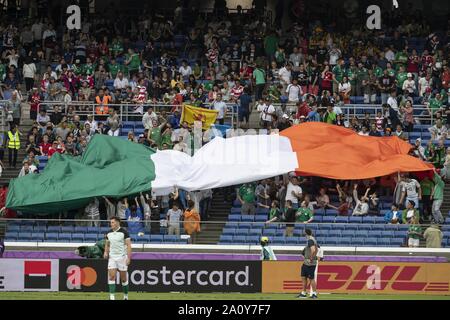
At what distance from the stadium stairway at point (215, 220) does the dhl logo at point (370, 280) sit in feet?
9.64

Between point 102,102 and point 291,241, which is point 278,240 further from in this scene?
point 102,102

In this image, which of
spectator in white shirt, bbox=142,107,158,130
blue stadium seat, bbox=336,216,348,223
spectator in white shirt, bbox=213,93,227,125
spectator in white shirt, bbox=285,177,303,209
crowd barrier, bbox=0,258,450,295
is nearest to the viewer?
crowd barrier, bbox=0,258,450,295

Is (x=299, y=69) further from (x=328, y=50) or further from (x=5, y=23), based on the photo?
(x=5, y=23)

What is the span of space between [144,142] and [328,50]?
8321mm

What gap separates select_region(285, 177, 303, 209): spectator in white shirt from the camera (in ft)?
106

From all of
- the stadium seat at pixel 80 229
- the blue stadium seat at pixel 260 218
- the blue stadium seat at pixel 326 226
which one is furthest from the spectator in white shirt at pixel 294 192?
the stadium seat at pixel 80 229

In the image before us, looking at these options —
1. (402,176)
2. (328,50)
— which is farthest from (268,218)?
(328,50)

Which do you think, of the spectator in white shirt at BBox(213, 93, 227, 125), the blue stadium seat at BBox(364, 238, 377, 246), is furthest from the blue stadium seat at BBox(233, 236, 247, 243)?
the spectator in white shirt at BBox(213, 93, 227, 125)

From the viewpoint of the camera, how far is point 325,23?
1686 inches

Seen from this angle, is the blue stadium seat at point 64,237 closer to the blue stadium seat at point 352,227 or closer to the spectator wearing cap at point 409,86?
the blue stadium seat at point 352,227

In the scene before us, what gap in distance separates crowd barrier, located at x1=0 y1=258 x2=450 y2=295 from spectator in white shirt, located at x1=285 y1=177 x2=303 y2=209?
4676mm

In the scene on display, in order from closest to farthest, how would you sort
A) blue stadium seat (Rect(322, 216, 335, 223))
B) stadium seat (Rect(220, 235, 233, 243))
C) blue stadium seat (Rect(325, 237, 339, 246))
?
stadium seat (Rect(220, 235, 233, 243)), blue stadium seat (Rect(325, 237, 339, 246)), blue stadium seat (Rect(322, 216, 335, 223))

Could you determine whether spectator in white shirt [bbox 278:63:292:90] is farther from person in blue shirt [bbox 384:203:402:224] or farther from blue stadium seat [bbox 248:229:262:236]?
blue stadium seat [bbox 248:229:262:236]

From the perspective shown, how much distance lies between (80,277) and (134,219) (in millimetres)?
4264
